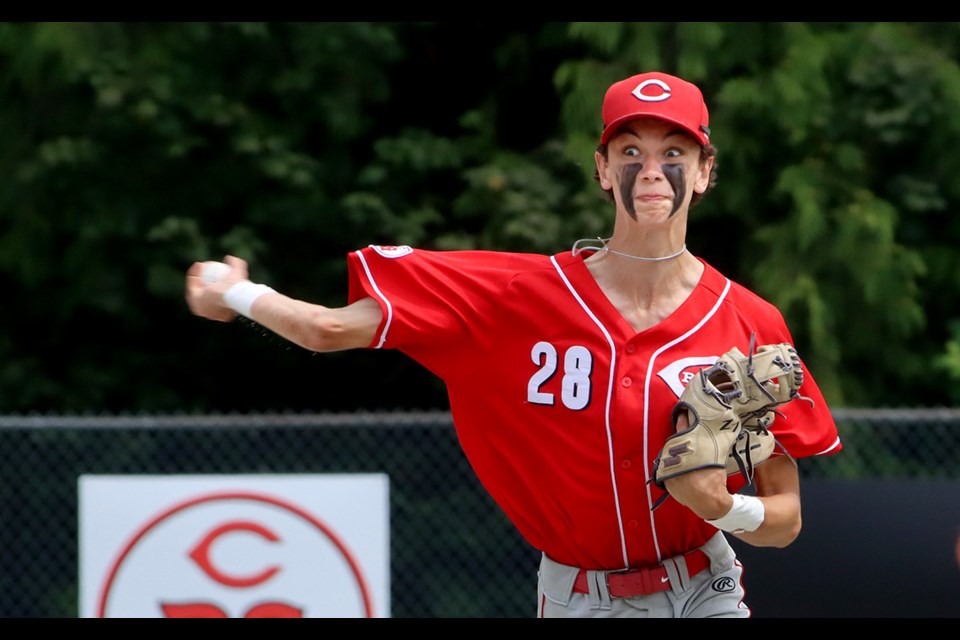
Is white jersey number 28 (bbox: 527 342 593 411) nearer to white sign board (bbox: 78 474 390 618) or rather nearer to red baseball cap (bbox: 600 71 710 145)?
red baseball cap (bbox: 600 71 710 145)

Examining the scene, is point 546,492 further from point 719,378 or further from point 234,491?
point 234,491

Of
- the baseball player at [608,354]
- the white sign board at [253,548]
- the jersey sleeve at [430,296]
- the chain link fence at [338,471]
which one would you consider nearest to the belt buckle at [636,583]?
the baseball player at [608,354]

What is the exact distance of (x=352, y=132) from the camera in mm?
7578

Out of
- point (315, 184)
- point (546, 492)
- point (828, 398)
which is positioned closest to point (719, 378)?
point (546, 492)

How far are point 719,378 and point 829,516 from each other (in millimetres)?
2780

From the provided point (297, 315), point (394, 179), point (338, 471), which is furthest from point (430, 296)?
point (394, 179)

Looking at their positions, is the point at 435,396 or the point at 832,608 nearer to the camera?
the point at 832,608

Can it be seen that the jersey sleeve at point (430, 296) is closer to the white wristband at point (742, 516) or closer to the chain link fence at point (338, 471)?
the white wristband at point (742, 516)

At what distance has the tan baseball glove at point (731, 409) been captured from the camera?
291 cm

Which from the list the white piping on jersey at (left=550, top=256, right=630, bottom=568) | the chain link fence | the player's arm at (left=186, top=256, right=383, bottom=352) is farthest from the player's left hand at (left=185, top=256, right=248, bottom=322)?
the chain link fence

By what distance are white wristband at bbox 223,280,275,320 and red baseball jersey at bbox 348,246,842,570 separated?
0.24 metres

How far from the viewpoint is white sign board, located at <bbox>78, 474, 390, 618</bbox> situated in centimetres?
556

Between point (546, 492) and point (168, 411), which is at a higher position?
point (168, 411)

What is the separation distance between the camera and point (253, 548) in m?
5.57
